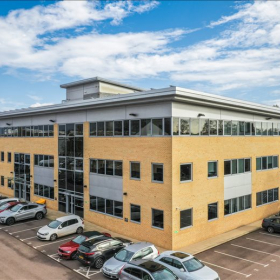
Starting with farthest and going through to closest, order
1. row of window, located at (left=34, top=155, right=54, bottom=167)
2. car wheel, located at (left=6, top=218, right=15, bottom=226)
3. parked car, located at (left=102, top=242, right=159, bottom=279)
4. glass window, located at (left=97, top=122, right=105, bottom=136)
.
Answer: row of window, located at (left=34, top=155, right=54, bottom=167) < car wheel, located at (left=6, top=218, right=15, bottom=226) < glass window, located at (left=97, top=122, right=105, bottom=136) < parked car, located at (left=102, top=242, right=159, bottom=279)

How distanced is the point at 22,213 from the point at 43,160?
7249 millimetres

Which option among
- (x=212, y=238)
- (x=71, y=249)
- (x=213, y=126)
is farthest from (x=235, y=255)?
(x=71, y=249)

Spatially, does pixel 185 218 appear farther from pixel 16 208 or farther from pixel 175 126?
pixel 16 208

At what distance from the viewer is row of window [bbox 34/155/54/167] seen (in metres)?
33.0

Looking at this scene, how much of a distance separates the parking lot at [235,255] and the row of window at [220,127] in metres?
8.64

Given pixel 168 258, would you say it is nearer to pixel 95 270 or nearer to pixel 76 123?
pixel 95 270

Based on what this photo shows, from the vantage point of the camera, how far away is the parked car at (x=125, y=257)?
53.8 feet

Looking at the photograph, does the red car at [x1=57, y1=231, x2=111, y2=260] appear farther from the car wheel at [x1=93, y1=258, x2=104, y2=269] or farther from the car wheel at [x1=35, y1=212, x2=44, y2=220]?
the car wheel at [x1=35, y1=212, x2=44, y2=220]

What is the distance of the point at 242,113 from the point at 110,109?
39.8 feet

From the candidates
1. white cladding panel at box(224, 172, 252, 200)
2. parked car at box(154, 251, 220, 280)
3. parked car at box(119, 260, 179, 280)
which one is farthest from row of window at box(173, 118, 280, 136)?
parked car at box(119, 260, 179, 280)

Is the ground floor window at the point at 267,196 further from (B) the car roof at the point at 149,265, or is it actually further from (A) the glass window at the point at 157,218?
(B) the car roof at the point at 149,265

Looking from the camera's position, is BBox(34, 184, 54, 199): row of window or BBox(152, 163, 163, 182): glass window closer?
BBox(152, 163, 163, 182): glass window

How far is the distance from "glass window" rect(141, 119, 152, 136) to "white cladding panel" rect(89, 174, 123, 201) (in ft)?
15.0

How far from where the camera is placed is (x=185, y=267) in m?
15.6
